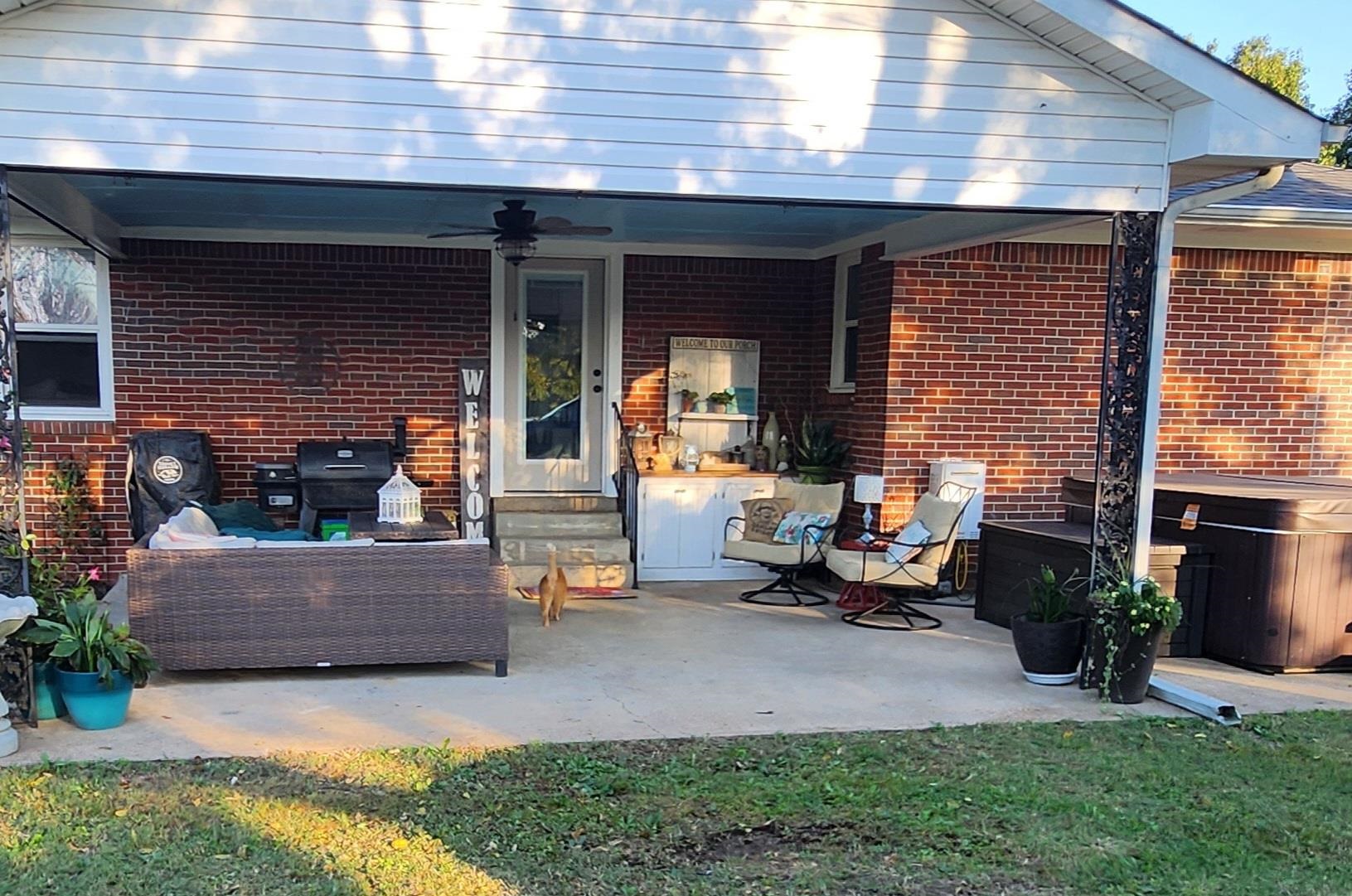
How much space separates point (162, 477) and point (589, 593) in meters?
3.10

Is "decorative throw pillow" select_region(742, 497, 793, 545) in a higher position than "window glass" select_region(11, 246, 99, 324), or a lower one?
lower

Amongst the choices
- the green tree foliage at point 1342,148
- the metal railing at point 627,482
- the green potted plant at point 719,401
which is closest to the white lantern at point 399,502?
the metal railing at point 627,482

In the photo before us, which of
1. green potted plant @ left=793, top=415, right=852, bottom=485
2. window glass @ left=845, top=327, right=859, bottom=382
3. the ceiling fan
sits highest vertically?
the ceiling fan

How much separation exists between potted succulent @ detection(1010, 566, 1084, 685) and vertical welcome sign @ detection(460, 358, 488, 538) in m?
4.24

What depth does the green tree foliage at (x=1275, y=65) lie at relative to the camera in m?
19.6

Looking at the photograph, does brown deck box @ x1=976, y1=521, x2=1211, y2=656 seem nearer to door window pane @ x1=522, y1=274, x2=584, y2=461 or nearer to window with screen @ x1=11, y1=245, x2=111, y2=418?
door window pane @ x1=522, y1=274, x2=584, y2=461

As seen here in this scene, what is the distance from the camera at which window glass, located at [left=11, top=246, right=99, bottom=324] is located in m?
7.29

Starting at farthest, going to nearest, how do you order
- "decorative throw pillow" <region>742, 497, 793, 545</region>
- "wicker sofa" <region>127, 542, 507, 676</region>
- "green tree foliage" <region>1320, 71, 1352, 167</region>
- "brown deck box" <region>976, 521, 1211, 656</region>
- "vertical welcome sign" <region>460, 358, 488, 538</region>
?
"green tree foliage" <region>1320, 71, 1352, 167</region> → "vertical welcome sign" <region>460, 358, 488, 538</region> → "decorative throw pillow" <region>742, 497, 793, 545</region> → "brown deck box" <region>976, 521, 1211, 656</region> → "wicker sofa" <region>127, 542, 507, 676</region>

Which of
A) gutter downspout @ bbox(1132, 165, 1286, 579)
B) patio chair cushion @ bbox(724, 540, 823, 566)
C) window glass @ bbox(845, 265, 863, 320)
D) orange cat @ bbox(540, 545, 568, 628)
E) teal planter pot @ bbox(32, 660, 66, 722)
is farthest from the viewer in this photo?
window glass @ bbox(845, 265, 863, 320)

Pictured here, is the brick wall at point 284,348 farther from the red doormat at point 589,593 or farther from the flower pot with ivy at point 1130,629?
the flower pot with ivy at point 1130,629

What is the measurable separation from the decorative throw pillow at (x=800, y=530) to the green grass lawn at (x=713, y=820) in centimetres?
270

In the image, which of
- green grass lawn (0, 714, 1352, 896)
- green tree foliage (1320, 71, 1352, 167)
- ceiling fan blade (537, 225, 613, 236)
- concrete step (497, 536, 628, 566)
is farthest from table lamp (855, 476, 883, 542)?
green tree foliage (1320, 71, 1352, 167)

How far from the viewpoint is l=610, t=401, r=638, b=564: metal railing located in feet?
25.0

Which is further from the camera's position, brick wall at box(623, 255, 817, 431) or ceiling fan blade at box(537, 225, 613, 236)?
brick wall at box(623, 255, 817, 431)
